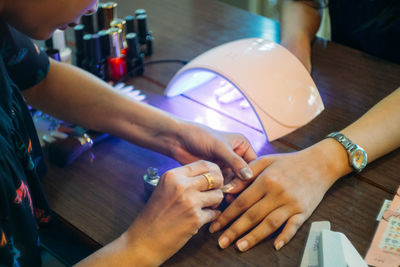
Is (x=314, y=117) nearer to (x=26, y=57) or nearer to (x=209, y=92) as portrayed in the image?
(x=209, y=92)

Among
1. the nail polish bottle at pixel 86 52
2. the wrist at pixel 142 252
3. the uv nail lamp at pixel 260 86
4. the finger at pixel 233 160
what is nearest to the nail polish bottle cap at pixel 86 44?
the nail polish bottle at pixel 86 52

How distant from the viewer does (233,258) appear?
2.37ft

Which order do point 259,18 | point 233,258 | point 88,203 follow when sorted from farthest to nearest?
point 259,18 → point 88,203 → point 233,258

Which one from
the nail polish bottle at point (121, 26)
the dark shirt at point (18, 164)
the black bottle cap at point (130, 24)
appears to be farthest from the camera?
the black bottle cap at point (130, 24)

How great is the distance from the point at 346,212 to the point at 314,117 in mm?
306

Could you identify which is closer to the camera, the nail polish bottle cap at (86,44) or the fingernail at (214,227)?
the fingernail at (214,227)

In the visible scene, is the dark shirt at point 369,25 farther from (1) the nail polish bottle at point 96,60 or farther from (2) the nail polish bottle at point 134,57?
(1) the nail polish bottle at point 96,60

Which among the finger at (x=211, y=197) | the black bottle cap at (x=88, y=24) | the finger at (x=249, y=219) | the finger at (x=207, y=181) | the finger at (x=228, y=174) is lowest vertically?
the finger at (x=228, y=174)

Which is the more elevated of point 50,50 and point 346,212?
point 50,50

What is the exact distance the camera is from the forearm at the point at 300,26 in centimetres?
124

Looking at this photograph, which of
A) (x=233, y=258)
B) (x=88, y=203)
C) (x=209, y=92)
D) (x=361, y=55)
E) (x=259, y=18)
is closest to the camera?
(x=233, y=258)

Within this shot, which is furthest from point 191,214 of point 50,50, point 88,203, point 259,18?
point 259,18

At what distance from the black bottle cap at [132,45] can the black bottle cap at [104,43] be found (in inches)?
2.6

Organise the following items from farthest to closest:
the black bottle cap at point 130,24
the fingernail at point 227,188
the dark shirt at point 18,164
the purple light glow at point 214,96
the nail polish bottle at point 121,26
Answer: the black bottle cap at point 130,24 < the nail polish bottle at point 121,26 < the purple light glow at point 214,96 < the fingernail at point 227,188 < the dark shirt at point 18,164
